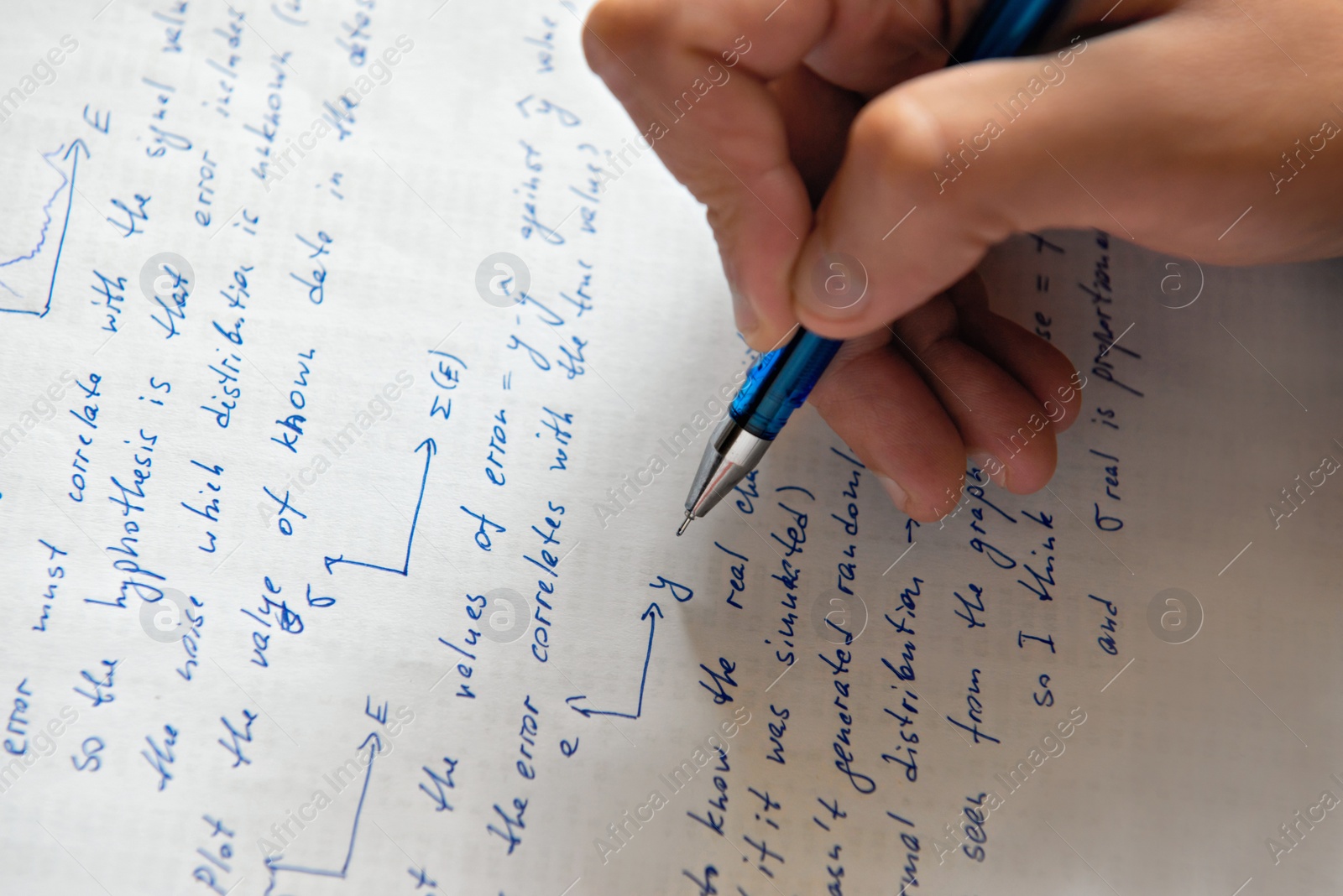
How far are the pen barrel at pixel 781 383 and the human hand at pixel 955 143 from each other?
0.5 inches

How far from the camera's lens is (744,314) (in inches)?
20.5

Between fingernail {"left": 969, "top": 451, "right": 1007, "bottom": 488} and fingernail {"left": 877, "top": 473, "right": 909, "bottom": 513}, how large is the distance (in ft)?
0.21

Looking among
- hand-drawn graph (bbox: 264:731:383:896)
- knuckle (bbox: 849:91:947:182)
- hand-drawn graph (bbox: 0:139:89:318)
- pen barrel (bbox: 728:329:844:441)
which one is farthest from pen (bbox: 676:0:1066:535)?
hand-drawn graph (bbox: 0:139:89:318)

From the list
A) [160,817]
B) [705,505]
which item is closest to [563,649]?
[705,505]

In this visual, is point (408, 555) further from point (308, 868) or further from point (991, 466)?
point (991, 466)

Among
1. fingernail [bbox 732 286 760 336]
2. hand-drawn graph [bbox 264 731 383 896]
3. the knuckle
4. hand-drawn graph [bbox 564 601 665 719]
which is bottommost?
hand-drawn graph [bbox 264 731 383 896]

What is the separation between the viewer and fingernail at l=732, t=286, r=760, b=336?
511mm

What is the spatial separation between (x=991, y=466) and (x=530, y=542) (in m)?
0.31

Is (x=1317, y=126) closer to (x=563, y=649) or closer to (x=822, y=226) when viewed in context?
(x=822, y=226)

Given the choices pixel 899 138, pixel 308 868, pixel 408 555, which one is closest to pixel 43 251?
pixel 408 555

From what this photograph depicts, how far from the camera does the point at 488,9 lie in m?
0.67

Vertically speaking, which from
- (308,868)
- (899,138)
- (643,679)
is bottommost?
(308,868)

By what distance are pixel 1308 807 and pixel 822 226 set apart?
46 centimetres

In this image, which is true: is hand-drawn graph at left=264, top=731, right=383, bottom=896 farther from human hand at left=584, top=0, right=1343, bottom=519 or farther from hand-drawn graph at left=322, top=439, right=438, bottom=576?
human hand at left=584, top=0, right=1343, bottom=519
